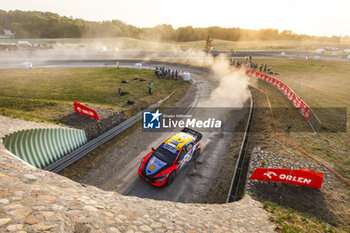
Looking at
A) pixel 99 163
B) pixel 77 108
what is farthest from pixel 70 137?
pixel 77 108

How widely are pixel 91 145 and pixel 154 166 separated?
549 centimetres

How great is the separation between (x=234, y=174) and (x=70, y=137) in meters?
10.8

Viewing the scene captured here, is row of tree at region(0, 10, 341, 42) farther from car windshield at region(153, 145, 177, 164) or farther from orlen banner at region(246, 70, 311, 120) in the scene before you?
car windshield at region(153, 145, 177, 164)

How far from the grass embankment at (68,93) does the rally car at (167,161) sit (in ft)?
25.7

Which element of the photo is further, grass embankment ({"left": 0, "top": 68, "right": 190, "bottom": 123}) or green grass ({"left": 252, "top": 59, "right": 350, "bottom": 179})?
grass embankment ({"left": 0, "top": 68, "right": 190, "bottom": 123})

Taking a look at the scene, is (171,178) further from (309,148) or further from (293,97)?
(293,97)

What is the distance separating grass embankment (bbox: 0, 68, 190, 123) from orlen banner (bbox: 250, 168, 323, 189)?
12392 millimetres

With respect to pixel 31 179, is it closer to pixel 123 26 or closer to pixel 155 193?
pixel 155 193

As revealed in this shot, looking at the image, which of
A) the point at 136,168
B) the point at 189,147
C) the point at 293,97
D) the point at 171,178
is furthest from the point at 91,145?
the point at 293,97

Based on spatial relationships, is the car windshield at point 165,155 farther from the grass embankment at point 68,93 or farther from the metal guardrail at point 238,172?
the grass embankment at point 68,93

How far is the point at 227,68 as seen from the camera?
122ft

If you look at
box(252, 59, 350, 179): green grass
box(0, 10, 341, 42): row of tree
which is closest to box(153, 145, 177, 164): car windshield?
box(252, 59, 350, 179): green grass

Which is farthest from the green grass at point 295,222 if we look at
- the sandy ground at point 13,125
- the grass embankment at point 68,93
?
the grass embankment at point 68,93

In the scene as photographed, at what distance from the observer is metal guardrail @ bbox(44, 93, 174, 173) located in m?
9.95
